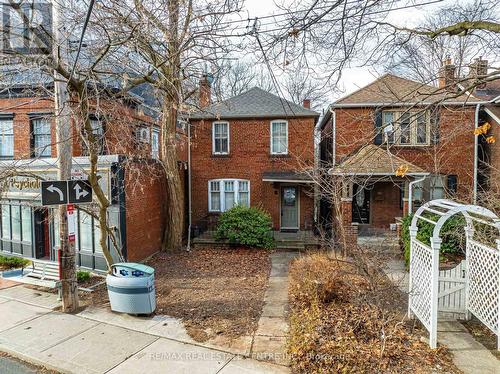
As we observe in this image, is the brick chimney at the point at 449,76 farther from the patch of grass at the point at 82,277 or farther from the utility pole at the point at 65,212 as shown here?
the patch of grass at the point at 82,277

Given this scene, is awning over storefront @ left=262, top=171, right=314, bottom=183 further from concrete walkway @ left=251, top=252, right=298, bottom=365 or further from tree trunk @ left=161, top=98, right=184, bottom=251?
concrete walkway @ left=251, top=252, right=298, bottom=365

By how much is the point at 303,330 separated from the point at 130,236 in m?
7.41

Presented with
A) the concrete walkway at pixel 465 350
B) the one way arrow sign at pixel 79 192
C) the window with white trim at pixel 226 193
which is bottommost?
the concrete walkway at pixel 465 350

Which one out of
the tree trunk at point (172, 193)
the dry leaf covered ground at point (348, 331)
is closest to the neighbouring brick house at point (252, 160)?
the tree trunk at point (172, 193)

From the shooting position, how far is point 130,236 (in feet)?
36.6

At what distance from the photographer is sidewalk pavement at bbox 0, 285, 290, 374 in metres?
5.13

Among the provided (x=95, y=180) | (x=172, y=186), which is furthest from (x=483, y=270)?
(x=172, y=186)

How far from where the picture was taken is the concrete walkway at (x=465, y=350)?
493 centimetres

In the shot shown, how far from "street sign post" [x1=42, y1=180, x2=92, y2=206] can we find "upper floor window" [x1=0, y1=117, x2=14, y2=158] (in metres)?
8.40

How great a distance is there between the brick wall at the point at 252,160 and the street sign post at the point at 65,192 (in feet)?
30.2

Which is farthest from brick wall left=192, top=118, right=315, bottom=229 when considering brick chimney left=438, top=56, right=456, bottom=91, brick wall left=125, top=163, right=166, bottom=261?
brick chimney left=438, top=56, right=456, bottom=91

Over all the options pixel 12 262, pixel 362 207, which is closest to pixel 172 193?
pixel 12 262

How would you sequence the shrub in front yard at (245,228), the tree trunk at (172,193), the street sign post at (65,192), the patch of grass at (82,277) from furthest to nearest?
the shrub in front yard at (245,228) < the tree trunk at (172,193) < the patch of grass at (82,277) < the street sign post at (65,192)

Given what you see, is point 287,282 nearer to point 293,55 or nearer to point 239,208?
point 239,208
